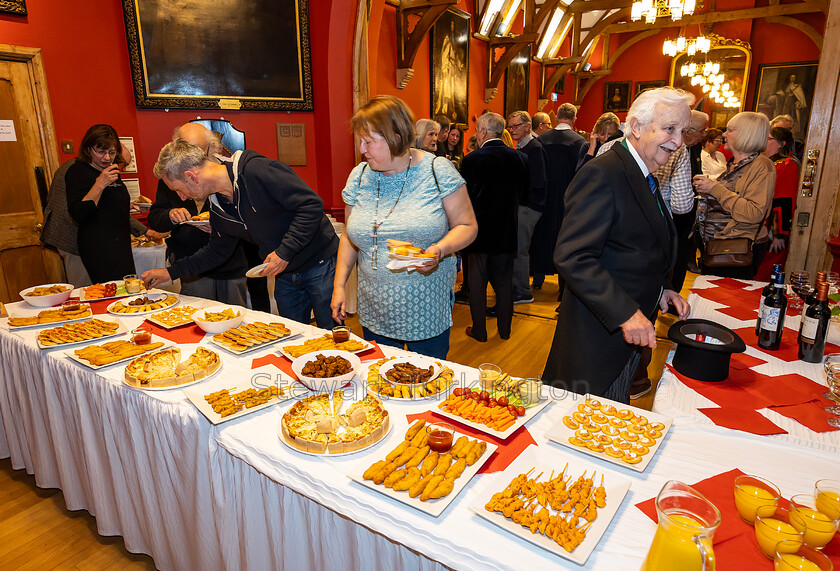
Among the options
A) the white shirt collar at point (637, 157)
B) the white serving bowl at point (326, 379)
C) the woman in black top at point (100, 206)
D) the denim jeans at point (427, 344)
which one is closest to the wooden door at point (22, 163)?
the woman in black top at point (100, 206)

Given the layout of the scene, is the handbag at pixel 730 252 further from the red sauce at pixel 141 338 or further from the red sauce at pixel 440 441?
the red sauce at pixel 141 338

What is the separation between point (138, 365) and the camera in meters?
1.62

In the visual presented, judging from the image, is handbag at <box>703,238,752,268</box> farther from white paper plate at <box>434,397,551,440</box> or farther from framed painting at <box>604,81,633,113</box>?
framed painting at <box>604,81,633,113</box>

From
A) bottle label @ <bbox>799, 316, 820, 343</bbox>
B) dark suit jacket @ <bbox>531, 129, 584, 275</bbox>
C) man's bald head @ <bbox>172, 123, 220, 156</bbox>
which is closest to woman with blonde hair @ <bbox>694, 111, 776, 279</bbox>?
bottle label @ <bbox>799, 316, 820, 343</bbox>

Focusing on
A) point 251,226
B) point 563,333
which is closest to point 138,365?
point 251,226

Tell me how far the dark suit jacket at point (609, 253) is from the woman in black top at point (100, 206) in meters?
2.76

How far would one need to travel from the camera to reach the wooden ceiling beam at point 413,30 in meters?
5.76

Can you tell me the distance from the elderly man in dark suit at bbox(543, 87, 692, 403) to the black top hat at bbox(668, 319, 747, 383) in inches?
5.7

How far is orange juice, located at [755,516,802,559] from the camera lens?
813 millimetres

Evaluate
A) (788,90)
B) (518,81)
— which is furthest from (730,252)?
(788,90)

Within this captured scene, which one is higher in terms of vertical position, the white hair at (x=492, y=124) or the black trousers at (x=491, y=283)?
the white hair at (x=492, y=124)

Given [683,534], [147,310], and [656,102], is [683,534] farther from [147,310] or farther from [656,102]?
[147,310]

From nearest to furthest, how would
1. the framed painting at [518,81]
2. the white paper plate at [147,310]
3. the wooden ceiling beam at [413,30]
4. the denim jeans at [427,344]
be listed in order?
1. the denim jeans at [427,344]
2. the white paper plate at [147,310]
3. the wooden ceiling beam at [413,30]
4. the framed painting at [518,81]

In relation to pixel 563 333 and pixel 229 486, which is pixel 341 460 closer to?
pixel 229 486
